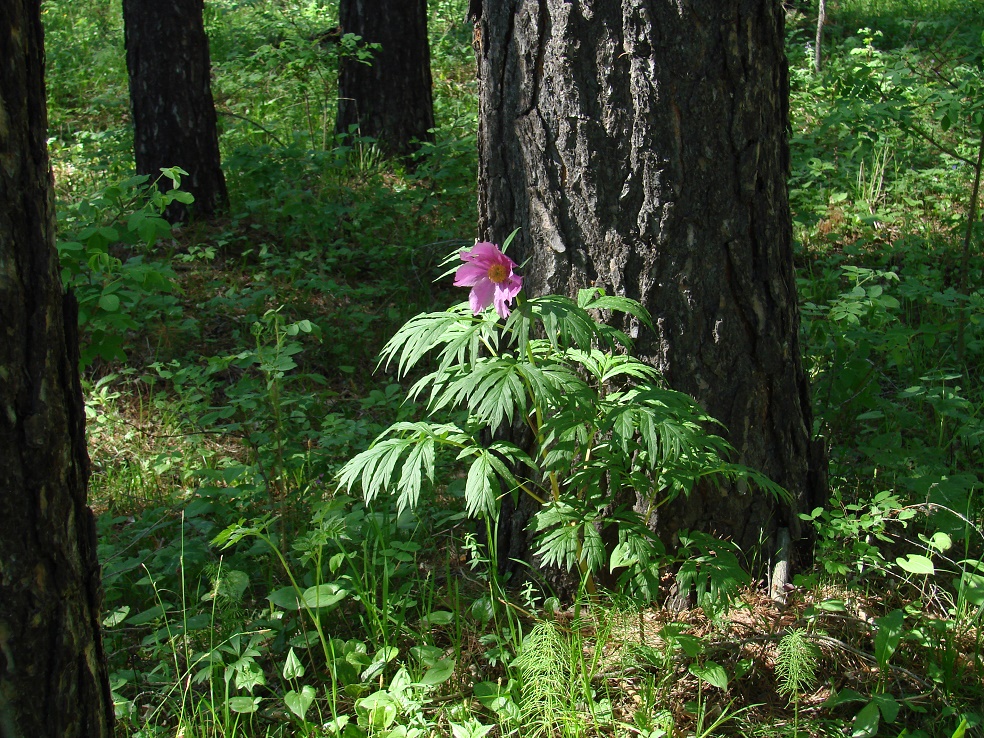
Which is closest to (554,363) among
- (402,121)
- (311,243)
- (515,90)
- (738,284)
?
(738,284)

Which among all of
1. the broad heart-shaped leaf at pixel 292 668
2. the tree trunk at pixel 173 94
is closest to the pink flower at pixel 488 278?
the broad heart-shaped leaf at pixel 292 668

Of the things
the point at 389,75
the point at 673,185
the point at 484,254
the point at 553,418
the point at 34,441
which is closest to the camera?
the point at 34,441

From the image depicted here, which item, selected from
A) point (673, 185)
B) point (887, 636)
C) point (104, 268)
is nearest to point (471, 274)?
point (673, 185)

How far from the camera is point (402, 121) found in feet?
22.3

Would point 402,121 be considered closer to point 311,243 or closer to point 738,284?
point 311,243

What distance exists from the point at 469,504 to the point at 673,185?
1.04 m

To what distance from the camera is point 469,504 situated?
6.11 feet

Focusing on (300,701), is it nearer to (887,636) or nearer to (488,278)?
(488,278)

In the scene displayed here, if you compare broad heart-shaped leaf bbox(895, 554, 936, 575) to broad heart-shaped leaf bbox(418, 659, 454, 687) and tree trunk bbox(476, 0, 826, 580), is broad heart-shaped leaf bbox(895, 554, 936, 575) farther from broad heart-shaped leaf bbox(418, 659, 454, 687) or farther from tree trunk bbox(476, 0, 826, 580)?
broad heart-shaped leaf bbox(418, 659, 454, 687)

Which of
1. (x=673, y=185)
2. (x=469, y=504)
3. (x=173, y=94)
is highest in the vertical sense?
(x=173, y=94)

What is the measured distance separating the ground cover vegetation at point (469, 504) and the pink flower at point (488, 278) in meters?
0.07

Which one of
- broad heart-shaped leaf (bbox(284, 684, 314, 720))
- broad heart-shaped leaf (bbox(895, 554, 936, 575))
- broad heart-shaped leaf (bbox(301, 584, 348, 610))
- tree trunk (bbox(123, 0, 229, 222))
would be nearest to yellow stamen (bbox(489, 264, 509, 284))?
broad heart-shaped leaf (bbox(301, 584, 348, 610))

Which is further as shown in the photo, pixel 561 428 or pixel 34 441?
pixel 561 428

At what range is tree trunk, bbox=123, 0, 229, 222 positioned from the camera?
5.45 m
